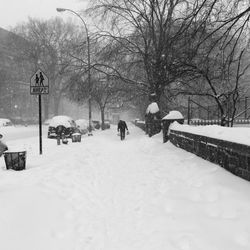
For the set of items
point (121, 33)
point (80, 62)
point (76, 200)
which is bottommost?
point (76, 200)

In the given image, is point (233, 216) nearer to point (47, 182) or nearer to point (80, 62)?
point (47, 182)

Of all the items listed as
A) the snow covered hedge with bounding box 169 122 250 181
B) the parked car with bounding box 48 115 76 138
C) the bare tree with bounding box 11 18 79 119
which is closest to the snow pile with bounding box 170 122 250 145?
the snow covered hedge with bounding box 169 122 250 181

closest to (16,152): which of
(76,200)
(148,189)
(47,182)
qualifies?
(47,182)

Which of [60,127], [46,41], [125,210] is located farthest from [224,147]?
[46,41]

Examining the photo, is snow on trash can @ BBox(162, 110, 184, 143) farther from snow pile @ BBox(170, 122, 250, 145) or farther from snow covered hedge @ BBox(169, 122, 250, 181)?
snow pile @ BBox(170, 122, 250, 145)

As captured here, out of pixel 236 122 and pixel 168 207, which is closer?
pixel 168 207

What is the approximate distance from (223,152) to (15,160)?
5073 millimetres

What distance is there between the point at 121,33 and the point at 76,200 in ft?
61.6

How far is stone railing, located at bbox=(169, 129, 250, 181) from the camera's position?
584cm

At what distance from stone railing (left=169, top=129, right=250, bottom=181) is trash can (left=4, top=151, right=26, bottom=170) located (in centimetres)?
469

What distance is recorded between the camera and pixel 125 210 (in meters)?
5.47

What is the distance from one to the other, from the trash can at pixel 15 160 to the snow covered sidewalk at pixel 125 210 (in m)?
0.42

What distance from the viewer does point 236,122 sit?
49.4 feet

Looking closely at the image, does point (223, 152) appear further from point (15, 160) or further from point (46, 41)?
point (46, 41)
